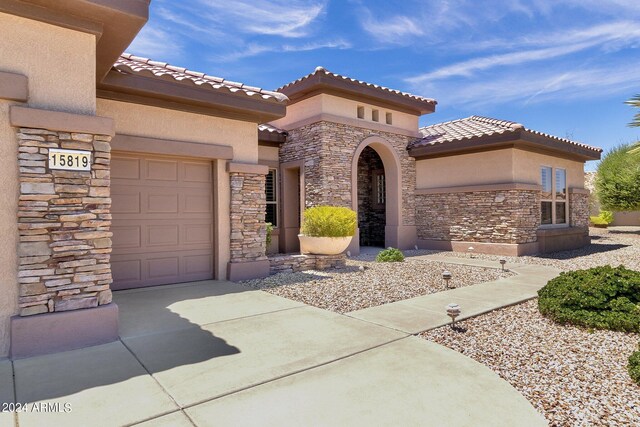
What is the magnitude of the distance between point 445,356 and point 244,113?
6.87 m

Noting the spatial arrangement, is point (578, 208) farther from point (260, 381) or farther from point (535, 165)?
point (260, 381)

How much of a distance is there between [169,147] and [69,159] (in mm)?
3096

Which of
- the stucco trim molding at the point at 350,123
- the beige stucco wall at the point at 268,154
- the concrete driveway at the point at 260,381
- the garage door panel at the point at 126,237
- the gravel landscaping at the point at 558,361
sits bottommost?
the gravel landscaping at the point at 558,361

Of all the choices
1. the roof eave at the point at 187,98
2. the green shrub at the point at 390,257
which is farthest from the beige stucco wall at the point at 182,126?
the green shrub at the point at 390,257

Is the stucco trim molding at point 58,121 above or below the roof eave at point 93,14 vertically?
below

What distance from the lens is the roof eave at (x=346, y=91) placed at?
488 inches

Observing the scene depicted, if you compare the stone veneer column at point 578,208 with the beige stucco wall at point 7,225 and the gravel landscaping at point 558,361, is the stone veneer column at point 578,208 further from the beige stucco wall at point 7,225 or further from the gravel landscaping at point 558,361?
the beige stucco wall at point 7,225

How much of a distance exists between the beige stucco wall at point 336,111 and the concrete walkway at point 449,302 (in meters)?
7.27

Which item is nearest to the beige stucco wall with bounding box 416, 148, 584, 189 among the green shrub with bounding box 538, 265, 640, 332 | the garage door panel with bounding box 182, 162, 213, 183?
the green shrub with bounding box 538, 265, 640, 332

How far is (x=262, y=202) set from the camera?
9000 millimetres

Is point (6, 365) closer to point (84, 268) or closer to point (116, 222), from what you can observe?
point (84, 268)

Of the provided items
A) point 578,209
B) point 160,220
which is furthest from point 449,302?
point 578,209

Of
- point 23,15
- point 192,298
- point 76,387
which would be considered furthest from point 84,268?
point 23,15

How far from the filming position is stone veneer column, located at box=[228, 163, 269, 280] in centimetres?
853
